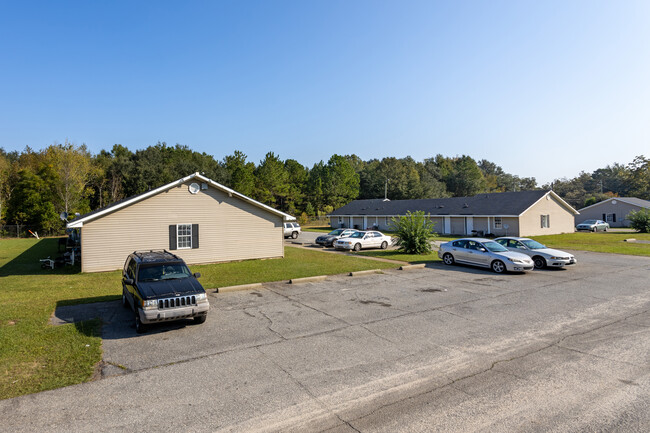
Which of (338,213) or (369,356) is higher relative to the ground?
(338,213)

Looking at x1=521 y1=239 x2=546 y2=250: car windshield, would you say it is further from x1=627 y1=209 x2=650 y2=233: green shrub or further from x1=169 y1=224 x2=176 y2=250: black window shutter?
x1=627 y1=209 x2=650 y2=233: green shrub

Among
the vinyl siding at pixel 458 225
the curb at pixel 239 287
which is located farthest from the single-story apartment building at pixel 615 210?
the curb at pixel 239 287

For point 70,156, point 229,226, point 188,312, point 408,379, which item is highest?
point 70,156

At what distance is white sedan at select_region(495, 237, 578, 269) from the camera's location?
1777 cm

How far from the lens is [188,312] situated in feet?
28.5

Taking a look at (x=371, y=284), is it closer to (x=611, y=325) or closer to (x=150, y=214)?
(x=611, y=325)

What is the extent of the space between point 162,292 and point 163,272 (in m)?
1.22

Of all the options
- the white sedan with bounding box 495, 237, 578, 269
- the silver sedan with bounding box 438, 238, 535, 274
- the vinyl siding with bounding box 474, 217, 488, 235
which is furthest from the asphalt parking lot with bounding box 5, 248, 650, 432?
the vinyl siding with bounding box 474, 217, 488, 235

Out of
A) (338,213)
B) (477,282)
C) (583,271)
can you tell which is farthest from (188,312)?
(338,213)

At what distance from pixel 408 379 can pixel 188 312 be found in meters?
5.31

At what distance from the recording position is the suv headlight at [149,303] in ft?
27.1

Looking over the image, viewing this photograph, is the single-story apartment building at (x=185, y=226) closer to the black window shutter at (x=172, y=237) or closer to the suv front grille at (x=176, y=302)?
the black window shutter at (x=172, y=237)

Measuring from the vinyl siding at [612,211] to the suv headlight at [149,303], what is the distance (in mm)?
63026

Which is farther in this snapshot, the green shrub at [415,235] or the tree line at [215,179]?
the tree line at [215,179]
